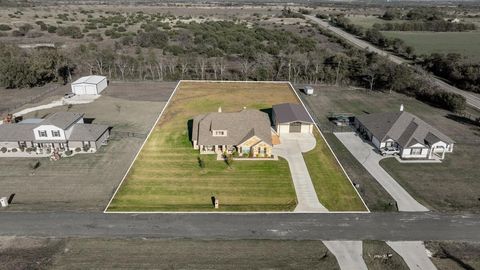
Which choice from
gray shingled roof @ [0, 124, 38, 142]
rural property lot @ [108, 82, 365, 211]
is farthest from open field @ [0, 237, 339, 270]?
gray shingled roof @ [0, 124, 38, 142]

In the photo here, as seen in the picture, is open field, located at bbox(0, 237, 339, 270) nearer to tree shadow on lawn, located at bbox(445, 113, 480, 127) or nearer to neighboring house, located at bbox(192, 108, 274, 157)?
neighboring house, located at bbox(192, 108, 274, 157)

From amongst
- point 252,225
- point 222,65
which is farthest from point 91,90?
point 252,225

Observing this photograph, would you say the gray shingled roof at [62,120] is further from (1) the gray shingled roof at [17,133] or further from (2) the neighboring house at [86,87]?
(2) the neighboring house at [86,87]

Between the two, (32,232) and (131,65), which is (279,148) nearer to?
(32,232)

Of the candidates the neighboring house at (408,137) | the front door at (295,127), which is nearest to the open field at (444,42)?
the neighboring house at (408,137)

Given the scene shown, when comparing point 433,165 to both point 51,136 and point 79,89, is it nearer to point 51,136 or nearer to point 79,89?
point 51,136

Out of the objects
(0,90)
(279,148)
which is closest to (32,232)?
(279,148)
